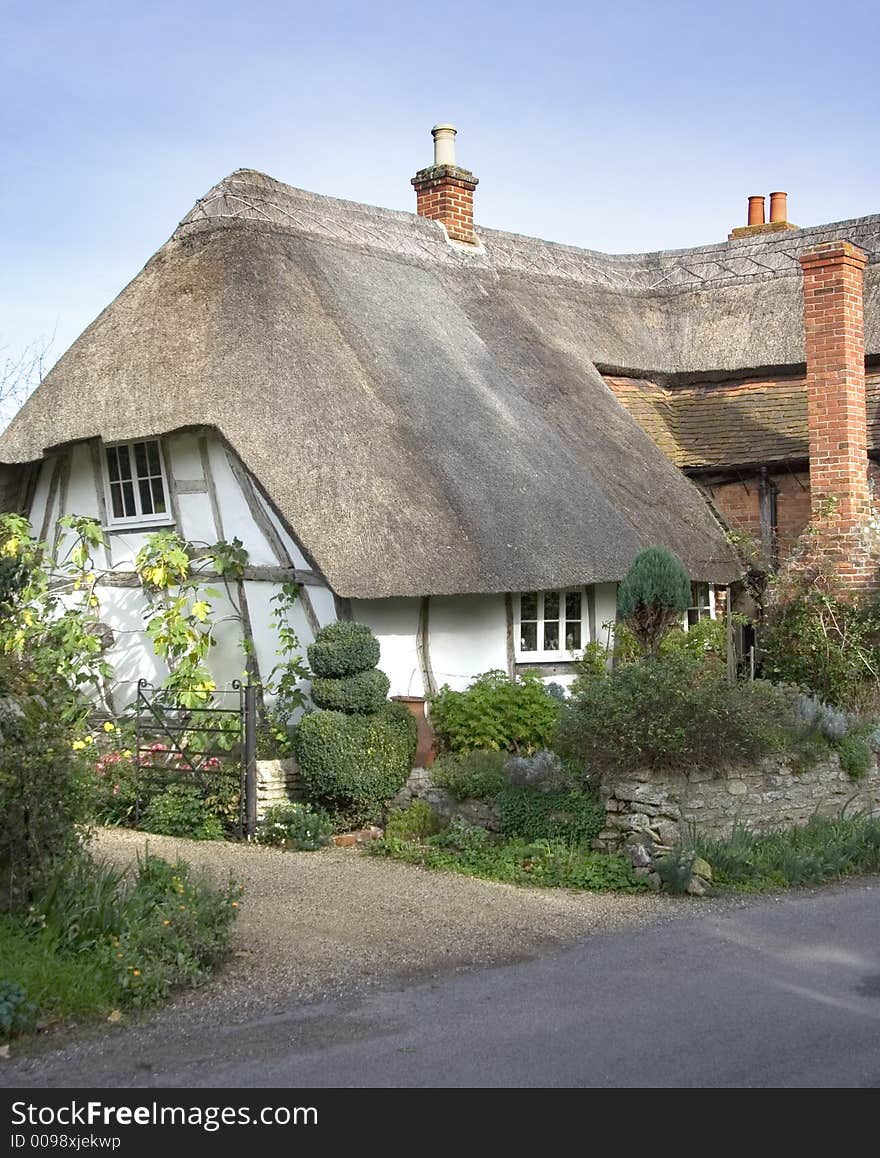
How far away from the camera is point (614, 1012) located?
6.14 metres

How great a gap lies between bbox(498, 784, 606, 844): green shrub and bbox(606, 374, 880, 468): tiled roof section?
6.79 metres

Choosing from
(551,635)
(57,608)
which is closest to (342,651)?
(551,635)

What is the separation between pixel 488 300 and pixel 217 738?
23.8 ft

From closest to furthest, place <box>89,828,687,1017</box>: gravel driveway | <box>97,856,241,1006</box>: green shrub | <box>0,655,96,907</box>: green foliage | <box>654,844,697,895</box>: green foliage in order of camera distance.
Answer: <box>97,856,241,1006</box>: green shrub
<box>0,655,96,907</box>: green foliage
<box>89,828,687,1017</box>: gravel driveway
<box>654,844,697,895</box>: green foliage

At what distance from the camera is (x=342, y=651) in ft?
35.1

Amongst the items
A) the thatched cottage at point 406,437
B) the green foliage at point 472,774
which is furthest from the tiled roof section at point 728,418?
the green foliage at point 472,774

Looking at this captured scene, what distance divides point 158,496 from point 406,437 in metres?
2.66

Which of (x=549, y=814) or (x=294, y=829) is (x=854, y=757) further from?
(x=294, y=829)

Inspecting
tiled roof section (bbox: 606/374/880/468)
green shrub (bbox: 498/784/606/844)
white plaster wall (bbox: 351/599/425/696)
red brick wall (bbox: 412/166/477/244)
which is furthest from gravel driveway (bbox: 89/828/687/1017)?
red brick wall (bbox: 412/166/477/244)

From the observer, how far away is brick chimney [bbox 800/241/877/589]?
13680mm

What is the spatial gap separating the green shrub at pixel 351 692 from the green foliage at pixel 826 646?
183 inches

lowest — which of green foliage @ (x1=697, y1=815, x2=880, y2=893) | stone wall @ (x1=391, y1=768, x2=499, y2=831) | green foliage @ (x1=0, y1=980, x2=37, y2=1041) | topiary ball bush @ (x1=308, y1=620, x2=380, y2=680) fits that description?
green foliage @ (x1=697, y1=815, x2=880, y2=893)

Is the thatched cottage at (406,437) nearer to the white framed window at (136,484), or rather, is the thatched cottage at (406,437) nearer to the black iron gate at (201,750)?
the white framed window at (136,484)

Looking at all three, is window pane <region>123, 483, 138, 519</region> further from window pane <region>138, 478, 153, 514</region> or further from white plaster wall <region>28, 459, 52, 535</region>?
white plaster wall <region>28, 459, 52, 535</region>
